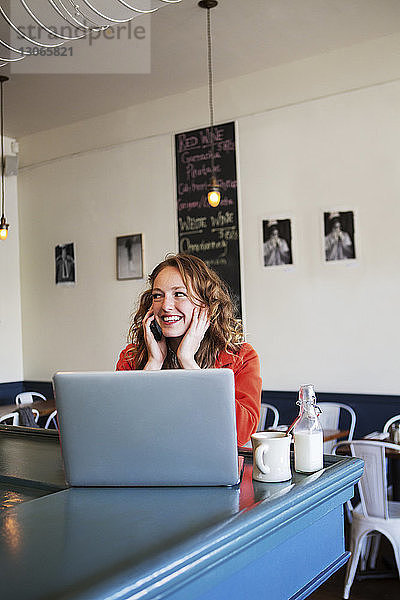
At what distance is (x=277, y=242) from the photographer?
523cm

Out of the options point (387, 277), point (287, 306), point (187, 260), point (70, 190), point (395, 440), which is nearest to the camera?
point (187, 260)

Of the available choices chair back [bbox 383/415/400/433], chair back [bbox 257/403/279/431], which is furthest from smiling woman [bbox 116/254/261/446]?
chair back [bbox 257/403/279/431]

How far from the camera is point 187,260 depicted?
2229 millimetres

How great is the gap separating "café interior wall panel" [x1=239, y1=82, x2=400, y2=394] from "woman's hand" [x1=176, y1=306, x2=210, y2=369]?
9.49ft

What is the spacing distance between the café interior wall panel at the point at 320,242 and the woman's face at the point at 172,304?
115 inches

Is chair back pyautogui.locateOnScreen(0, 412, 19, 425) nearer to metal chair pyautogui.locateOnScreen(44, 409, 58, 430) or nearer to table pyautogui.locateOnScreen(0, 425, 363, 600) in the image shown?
metal chair pyautogui.locateOnScreen(44, 409, 58, 430)

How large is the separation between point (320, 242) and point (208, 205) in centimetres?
112

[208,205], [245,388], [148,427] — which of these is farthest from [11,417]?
[148,427]

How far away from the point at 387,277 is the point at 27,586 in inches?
165

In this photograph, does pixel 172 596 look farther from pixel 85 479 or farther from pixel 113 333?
pixel 113 333

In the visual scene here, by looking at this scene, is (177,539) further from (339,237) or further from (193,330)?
(339,237)

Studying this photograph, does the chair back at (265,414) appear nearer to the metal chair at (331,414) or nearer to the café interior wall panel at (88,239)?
the metal chair at (331,414)

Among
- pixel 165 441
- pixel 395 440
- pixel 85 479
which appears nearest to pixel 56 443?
pixel 85 479

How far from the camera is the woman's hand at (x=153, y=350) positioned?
6.81 feet
